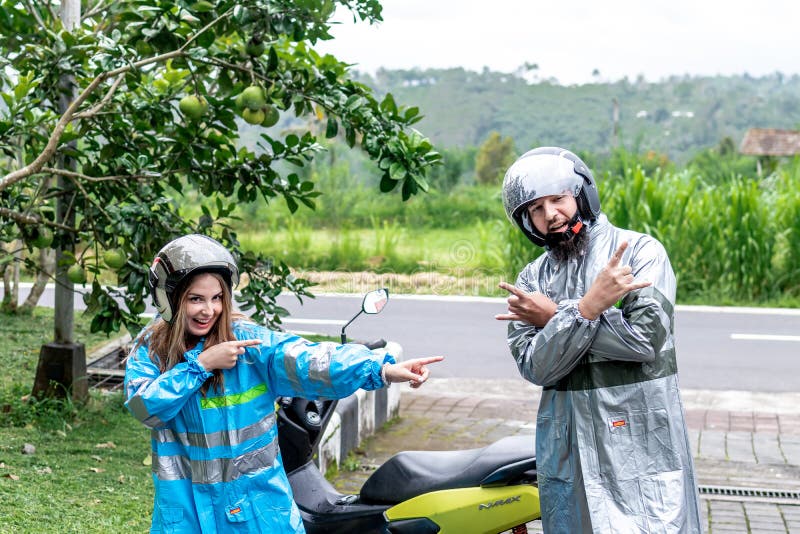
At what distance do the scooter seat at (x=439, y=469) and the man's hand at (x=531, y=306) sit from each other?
742mm

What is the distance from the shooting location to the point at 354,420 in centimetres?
617

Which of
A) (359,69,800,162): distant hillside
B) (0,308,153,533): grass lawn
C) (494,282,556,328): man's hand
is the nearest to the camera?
(494,282,556,328): man's hand

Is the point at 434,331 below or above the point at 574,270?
below

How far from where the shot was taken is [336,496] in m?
Result: 4.03

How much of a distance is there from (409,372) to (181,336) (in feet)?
2.27

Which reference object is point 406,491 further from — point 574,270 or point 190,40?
point 190,40

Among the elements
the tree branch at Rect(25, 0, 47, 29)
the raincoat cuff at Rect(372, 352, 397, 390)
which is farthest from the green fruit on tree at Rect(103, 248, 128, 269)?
the raincoat cuff at Rect(372, 352, 397, 390)

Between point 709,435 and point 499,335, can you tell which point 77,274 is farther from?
point 499,335

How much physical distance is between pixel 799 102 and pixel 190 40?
44.1 metres

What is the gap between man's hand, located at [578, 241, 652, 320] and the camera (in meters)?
2.83

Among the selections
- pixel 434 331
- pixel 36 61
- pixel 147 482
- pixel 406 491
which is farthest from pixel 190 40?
pixel 434 331

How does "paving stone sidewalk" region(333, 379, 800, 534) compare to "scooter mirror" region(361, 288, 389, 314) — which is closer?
"scooter mirror" region(361, 288, 389, 314)

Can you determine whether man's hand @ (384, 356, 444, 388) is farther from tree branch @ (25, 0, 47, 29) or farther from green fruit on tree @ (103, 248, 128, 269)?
tree branch @ (25, 0, 47, 29)

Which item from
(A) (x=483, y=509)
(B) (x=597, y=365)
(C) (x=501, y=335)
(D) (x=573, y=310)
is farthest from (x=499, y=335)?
(D) (x=573, y=310)
